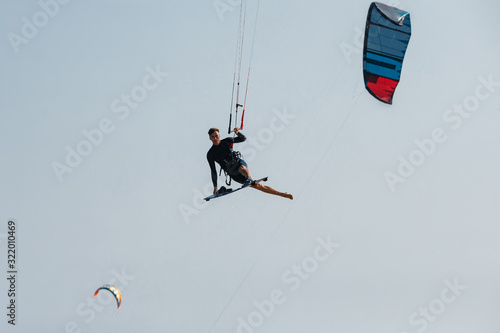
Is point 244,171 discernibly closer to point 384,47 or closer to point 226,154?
point 226,154

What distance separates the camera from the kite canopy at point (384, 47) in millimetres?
17938

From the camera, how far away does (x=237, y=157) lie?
555 inches

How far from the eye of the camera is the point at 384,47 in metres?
18.1

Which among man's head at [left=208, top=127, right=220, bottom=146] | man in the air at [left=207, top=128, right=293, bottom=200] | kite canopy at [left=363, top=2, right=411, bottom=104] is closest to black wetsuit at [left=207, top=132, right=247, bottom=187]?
man in the air at [left=207, top=128, right=293, bottom=200]

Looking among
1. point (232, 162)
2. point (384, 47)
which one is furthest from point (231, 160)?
point (384, 47)

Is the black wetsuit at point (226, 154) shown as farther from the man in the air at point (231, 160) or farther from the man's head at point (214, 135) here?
the man's head at point (214, 135)

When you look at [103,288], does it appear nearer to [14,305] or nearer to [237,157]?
[237,157]

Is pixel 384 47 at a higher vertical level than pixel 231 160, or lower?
higher

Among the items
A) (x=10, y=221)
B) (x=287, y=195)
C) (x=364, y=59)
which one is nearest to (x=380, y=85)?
(x=364, y=59)

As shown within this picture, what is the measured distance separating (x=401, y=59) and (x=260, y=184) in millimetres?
6401

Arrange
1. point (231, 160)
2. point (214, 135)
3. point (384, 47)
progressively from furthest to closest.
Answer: point (384, 47) → point (231, 160) → point (214, 135)

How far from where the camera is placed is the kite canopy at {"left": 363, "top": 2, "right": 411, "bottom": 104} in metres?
17.9

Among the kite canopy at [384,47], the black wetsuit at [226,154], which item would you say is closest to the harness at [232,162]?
the black wetsuit at [226,154]

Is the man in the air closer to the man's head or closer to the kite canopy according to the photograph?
the man's head
